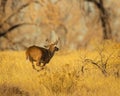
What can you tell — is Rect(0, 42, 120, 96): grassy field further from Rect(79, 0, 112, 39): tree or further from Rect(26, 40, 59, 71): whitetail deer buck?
Rect(79, 0, 112, 39): tree

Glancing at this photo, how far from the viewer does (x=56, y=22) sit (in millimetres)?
17219

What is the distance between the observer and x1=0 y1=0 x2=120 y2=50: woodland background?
675 inches

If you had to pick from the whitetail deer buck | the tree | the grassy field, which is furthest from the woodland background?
the grassy field

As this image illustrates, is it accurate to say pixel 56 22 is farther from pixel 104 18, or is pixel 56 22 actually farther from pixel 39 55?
pixel 39 55

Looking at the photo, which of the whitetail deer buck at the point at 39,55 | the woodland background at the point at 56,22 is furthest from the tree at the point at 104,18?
the whitetail deer buck at the point at 39,55

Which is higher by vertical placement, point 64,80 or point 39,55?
point 39,55

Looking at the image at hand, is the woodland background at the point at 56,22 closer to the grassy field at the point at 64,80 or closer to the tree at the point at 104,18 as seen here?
the tree at the point at 104,18

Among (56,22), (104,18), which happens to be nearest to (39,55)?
(56,22)

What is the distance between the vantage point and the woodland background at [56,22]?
17141 millimetres

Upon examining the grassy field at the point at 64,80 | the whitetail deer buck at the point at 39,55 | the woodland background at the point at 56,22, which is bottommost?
the grassy field at the point at 64,80

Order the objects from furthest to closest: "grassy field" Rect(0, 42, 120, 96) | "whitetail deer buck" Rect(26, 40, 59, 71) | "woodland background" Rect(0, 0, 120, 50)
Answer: "woodland background" Rect(0, 0, 120, 50) < "whitetail deer buck" Rect(26, 40, 59, 71) < "grassy field" Rect(0, 42, 120, 96)

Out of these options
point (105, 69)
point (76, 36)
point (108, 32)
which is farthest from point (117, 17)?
point (105, 69)

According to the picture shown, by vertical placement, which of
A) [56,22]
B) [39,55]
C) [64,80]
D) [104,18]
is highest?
[104,18]

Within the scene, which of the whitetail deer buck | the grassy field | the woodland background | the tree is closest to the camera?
the grassy field
